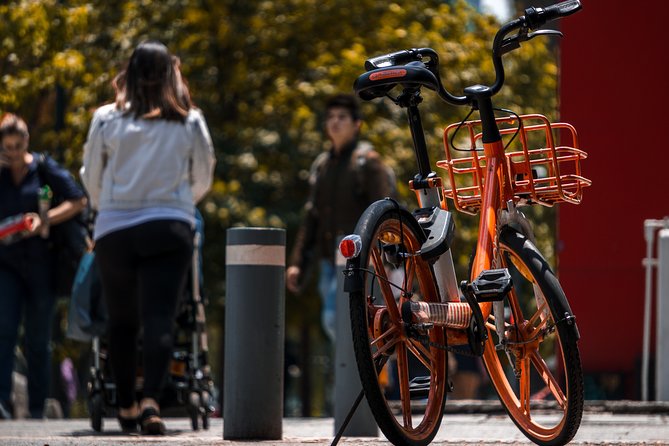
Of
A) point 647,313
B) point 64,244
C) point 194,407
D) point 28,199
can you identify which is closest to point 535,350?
point 194,407

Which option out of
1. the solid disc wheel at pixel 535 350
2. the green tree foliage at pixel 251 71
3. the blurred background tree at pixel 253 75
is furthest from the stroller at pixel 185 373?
the green tree foliage at pixel 251 71

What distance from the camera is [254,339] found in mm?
7535

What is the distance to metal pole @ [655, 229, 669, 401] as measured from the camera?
10477 mm

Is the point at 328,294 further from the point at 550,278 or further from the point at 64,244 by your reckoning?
the point at 550,278

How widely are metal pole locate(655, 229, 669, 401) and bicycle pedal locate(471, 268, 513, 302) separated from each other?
193 inches

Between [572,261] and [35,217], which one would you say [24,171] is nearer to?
[35,217]

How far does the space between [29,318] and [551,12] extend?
617 cm

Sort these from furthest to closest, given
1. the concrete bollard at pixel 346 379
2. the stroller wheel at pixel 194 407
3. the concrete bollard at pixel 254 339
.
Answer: the stroller wheel at pixel 194 407, the concrete bollard at pixel 346 379, the concrete bollard at pixel 254 339

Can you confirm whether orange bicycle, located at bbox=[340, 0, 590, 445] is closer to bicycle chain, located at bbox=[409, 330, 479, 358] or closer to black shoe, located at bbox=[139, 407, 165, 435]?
bicycle chain, located at bbox=[409, 330, 479, 358]

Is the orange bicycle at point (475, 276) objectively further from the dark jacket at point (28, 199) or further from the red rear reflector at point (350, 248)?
the dark jacket at point (28, 199)

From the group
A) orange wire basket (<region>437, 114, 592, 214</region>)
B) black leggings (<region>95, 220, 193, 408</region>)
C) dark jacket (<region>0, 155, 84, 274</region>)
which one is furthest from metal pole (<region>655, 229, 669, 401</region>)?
orange wire basket (<region>437, 114, 592, 214</region>)

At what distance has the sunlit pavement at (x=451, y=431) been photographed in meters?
7.12

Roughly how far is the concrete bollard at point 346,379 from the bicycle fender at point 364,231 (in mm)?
1898

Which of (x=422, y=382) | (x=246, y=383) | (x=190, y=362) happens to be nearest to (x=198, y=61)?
(x=190, y=362)
